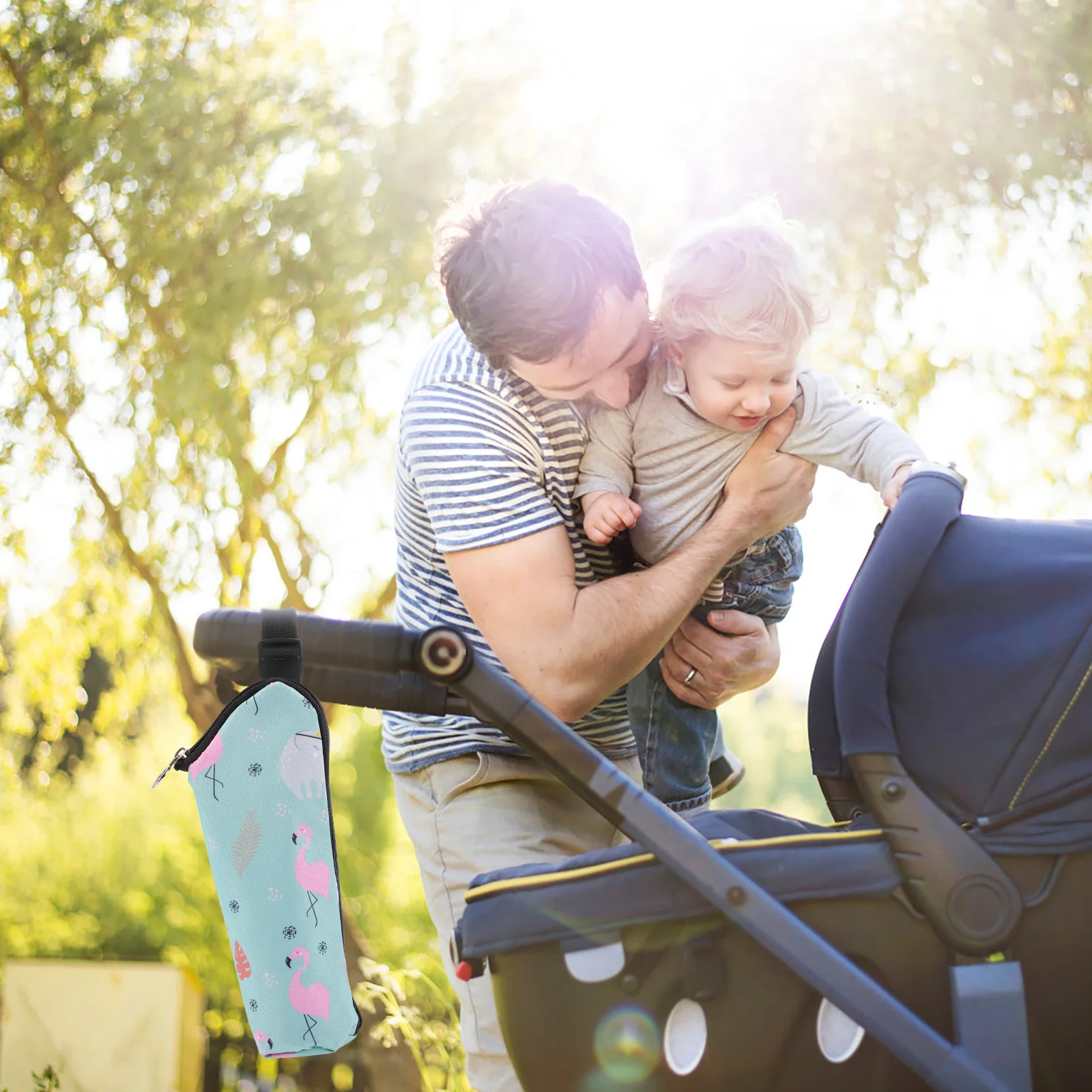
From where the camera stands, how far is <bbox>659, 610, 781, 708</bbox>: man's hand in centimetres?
191

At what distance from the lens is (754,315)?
1.75 meters

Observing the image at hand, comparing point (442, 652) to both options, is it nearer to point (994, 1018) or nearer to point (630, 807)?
point (630, 807)

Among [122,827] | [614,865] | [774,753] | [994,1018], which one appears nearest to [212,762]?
[614,865]

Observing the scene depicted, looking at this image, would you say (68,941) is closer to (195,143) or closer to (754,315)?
(195,143)

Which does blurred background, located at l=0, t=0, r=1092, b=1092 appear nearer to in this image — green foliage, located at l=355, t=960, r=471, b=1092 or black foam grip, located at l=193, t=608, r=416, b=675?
green foliage, located at l=355, t=960, r=471, b=1092

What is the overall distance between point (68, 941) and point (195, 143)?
13.6 feet

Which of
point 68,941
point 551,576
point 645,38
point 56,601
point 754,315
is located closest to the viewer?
point 551,576

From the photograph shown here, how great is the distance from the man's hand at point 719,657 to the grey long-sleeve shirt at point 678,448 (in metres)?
0.17

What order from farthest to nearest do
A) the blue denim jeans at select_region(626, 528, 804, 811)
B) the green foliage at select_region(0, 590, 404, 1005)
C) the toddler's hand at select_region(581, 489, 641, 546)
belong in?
1. the green foliage at select_region(0, 590, 404, 1005)
2. the blue denim jeans at select_region(626, 528, 804, 811)
3. the toddler's hand at select_region(581, 489, 641, 546)

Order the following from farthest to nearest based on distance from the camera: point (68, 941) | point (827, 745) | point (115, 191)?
point (68, 941) < point (115, 191) < point (827, 745)

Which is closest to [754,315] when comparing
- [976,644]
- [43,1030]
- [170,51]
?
[976,644]

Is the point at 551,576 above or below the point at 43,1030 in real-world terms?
above

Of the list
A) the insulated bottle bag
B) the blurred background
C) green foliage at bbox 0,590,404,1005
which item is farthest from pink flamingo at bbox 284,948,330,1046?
green foliage at bbox 0,590,404,1005

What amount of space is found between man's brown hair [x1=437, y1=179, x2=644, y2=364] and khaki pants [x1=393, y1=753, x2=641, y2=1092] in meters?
0.64
